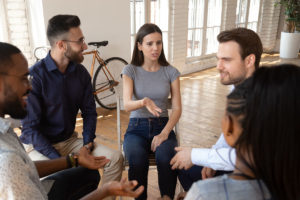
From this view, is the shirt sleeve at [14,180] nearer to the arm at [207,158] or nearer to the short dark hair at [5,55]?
the short dark hair at [5,55]

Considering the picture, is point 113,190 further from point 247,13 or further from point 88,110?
point 247,13

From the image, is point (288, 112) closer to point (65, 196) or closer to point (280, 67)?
point (280, 67)

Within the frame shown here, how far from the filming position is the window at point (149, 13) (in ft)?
15.5

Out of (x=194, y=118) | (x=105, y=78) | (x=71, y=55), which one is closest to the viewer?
(x=71, y=55)

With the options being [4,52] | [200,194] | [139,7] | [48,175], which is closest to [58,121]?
[48,175]

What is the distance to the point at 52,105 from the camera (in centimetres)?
178

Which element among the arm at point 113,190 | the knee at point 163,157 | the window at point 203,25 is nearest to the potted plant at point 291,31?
the window at point 203,25

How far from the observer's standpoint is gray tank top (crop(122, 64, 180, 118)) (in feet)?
6.62

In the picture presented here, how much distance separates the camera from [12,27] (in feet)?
10.8

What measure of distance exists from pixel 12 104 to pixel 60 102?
69cm

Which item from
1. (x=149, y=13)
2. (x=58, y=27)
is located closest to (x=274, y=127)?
(x=58, y=27)

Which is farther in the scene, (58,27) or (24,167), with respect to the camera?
(58,27)

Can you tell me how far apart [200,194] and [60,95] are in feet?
4.22

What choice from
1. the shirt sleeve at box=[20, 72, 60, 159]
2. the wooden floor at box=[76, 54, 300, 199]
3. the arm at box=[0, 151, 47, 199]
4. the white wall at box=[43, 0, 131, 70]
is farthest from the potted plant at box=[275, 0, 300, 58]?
the arm at box=[0, 151, 47, 199]
